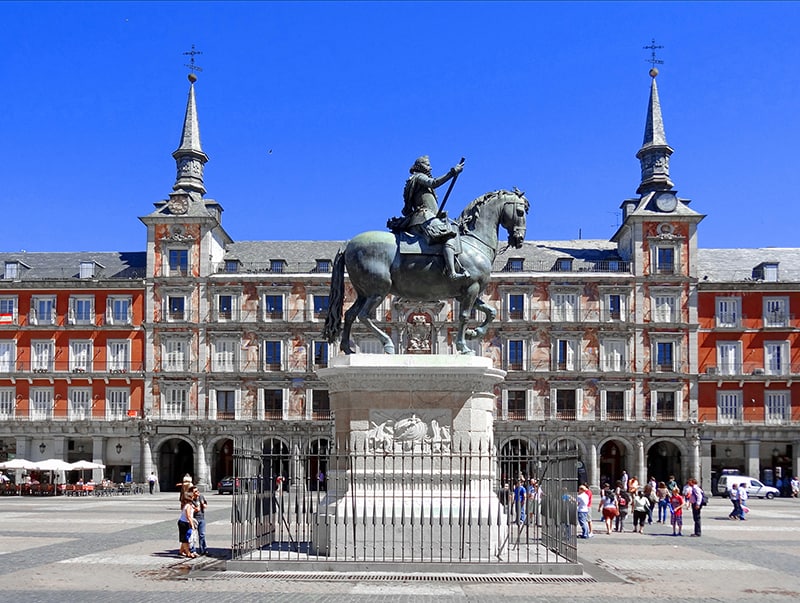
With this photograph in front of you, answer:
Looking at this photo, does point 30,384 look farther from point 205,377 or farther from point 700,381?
point 700,381

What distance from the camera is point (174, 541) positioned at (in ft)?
78.4

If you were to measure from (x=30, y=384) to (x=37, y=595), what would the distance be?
55567mm

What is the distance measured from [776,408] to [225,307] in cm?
3660

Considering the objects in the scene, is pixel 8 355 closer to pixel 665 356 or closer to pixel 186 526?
pixel 665 356

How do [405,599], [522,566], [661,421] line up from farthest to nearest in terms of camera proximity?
[661,421] < [522,566] < [405,599]

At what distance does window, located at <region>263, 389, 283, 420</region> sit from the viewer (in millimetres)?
66125

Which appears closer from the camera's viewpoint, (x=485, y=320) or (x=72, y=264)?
(x=485, y=320)

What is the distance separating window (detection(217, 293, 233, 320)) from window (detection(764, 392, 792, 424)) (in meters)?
35.5

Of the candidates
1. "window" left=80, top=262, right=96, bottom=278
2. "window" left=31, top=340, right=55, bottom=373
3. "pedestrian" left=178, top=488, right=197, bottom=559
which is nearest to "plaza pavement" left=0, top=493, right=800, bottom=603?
"pedestrian" left=178, top=488, right=197, bottom=559

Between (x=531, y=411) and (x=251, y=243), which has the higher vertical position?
(x=251, y=243)

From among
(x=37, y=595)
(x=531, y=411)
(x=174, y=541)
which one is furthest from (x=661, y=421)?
(x=37, y=595)

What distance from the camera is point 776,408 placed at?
214 ft

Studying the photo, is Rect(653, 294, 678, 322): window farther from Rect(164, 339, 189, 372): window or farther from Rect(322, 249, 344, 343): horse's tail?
Rect(322, 249, 344, 343): horse's tail

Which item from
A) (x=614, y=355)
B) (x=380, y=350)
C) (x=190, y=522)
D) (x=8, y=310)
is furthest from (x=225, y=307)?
(x=190, y=522)
